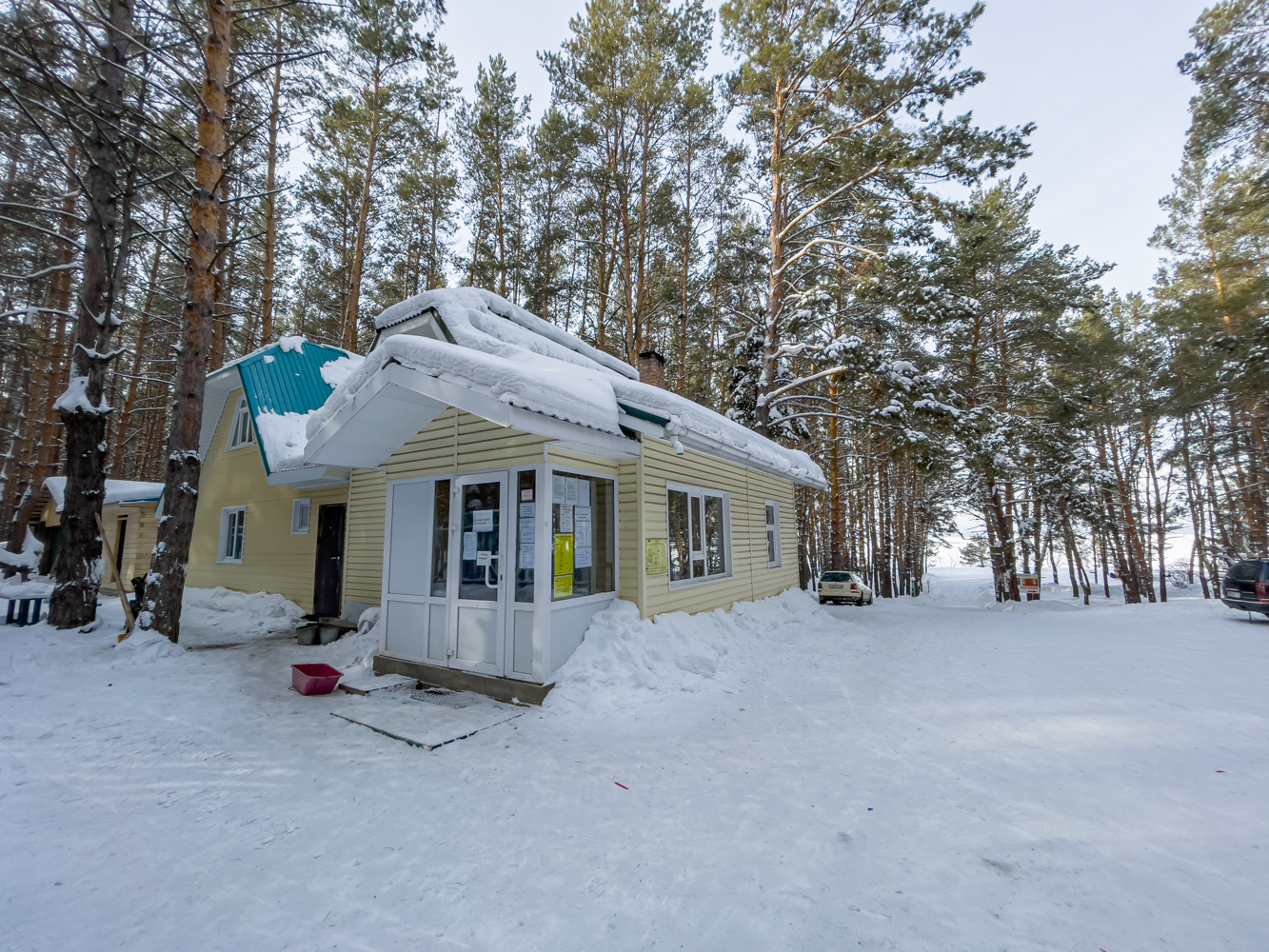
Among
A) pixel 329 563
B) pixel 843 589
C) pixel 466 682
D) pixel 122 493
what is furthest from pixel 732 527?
pixel 122 493

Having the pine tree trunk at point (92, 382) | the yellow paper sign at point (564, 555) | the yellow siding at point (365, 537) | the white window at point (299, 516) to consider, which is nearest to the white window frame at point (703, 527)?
the yellow paper sign at point (564, 555)

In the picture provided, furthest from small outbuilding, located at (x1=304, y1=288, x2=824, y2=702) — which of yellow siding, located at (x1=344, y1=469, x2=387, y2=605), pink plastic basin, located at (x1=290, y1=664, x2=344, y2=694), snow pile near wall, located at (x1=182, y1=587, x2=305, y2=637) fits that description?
snow pile near wall, located at (x1=182, y1=587, x2=305, y2=637)

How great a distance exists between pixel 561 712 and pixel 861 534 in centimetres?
2436

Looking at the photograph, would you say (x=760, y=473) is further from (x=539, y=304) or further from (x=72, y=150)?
(x=72, y=150)

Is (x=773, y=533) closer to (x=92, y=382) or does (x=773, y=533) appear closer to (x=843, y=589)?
(x=843, y=589)

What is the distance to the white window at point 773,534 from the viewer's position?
489 inches

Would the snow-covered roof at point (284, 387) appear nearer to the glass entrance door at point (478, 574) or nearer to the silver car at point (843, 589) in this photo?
the glass entrance door at point (478, 574)

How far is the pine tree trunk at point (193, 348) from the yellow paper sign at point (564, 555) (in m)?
5.74

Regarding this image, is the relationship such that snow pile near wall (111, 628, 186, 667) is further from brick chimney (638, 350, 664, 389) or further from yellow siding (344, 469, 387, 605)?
brick chimney (638, 350, 664, 389)

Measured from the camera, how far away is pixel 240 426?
13133 millimetres

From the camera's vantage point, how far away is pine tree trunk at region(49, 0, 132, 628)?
7.89 meters

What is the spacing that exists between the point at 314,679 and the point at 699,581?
17.7 feet

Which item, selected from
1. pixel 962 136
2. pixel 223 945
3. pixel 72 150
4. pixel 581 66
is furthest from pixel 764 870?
pixel 581 66

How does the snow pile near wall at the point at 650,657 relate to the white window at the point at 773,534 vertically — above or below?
below
